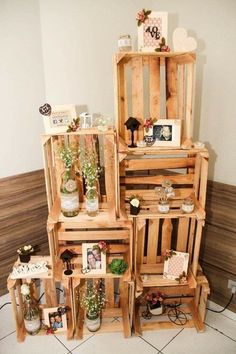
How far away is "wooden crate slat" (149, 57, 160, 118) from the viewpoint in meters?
2.00

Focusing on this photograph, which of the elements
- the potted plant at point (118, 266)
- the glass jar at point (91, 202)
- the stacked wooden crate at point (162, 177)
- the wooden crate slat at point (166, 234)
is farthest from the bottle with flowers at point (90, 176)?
the wooden crate slat at point (166, 234)

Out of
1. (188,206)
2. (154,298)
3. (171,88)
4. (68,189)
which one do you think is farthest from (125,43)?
(154,298)

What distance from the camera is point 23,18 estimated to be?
2.27 metres

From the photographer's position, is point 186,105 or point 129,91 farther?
point 129,91

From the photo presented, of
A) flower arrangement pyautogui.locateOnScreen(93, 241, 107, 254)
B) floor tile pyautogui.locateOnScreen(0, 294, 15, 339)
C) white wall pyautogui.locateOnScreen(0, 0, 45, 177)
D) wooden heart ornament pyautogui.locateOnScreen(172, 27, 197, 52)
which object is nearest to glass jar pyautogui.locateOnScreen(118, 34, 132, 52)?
wooden heart ornament pyautogui.locateOnScreen(172, 27, 197, 52)

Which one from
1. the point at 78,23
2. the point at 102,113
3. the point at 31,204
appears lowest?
the point at 31,204

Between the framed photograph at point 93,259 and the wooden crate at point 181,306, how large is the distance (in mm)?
558

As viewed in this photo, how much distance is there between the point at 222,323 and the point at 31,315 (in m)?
1.50

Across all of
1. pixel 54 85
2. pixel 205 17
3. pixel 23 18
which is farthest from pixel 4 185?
pixel 205 17

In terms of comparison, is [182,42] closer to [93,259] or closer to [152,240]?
[152,240]

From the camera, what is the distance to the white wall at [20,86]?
7.38ft

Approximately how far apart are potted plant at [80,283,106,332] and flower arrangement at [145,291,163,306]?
373 mm

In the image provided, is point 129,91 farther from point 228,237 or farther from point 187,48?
point 228,237

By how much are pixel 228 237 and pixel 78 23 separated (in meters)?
2.00
